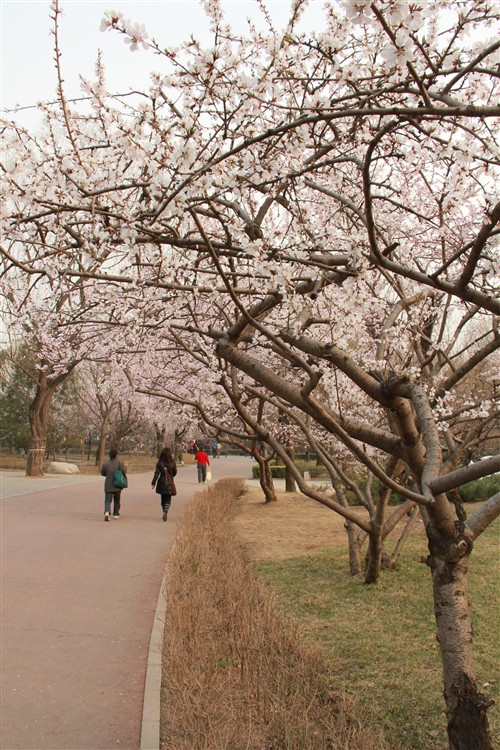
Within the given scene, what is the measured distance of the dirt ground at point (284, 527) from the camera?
10914 mm

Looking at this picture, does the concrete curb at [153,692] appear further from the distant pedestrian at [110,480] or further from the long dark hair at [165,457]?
the long dark hair at [165,457]

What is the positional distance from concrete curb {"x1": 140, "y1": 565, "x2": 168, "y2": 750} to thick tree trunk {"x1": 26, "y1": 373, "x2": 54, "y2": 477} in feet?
73.4

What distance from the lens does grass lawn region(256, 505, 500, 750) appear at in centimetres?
430

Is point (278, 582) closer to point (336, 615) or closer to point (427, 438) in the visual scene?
point (336, 615)

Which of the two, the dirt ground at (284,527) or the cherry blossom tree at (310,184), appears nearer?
the cherry blossom tree at (310,184)

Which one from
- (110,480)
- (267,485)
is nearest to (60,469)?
(267,485)

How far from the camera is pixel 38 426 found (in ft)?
91.0

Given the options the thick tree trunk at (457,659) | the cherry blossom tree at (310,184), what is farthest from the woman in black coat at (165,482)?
the thick tree trunk at (457,659)

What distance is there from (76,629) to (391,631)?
9.76 ft

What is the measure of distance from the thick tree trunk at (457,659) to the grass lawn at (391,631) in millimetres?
640

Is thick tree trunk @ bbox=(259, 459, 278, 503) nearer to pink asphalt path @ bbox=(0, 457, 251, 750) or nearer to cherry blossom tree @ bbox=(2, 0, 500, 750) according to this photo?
pink asphalt path @ bbox=(0, 457, 251, 750)

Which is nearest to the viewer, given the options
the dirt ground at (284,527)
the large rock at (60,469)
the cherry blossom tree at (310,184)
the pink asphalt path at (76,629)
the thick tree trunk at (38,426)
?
the cherry blossom tree at (310,184)

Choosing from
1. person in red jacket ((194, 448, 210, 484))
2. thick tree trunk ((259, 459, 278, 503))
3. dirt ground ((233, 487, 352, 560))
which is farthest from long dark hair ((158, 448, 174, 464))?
person in red jacket ((194, 448, 210, 484))

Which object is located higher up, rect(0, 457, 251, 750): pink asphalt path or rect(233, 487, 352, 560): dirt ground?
rect(233, 487, 352, 560): dirt ground
